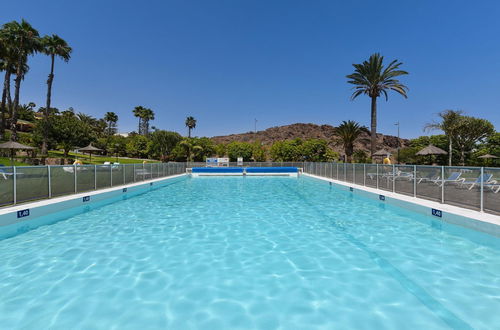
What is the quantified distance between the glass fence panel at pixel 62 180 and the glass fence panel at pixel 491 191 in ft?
45.0

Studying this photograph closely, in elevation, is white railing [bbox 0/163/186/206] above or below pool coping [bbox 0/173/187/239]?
above

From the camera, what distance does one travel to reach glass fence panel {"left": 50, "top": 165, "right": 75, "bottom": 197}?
895 cm

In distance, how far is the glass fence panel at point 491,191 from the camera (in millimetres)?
6570

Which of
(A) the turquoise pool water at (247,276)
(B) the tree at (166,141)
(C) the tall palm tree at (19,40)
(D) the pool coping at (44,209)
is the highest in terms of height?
(C) the tall palm tree at (19,40)

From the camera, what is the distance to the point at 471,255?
4.82 m

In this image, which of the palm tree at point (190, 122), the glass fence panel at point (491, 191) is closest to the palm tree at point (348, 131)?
the glass fence panel at point (491, 191)

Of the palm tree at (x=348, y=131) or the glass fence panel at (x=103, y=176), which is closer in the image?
the glass fence panel at (x=103, y=176)

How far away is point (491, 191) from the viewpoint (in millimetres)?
6664

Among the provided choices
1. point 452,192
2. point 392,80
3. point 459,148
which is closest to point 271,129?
point 459,148

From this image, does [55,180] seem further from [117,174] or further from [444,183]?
[444,183]

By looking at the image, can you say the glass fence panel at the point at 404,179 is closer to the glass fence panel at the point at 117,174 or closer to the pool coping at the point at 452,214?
the pool coping at the point at 452,214

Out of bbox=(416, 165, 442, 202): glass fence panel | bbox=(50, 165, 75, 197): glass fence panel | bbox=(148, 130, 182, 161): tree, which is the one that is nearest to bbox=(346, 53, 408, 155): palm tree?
bbox=(416, 165, 442, 202): glass fence panel

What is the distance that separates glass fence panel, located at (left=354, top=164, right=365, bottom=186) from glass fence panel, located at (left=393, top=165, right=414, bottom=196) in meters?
2.78

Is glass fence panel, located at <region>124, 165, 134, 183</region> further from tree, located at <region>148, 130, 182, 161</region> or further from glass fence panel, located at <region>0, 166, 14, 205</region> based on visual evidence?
tree, located at <region>148, 130, 182, 161</region>
